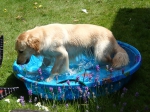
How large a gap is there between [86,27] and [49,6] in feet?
12.9

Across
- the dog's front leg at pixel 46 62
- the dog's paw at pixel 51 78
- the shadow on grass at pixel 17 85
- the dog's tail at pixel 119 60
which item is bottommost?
the shadow on grass at pixel 17 85

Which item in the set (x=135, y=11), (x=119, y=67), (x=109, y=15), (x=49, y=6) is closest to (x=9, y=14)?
(x=49, y=6)

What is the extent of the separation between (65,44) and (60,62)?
31 cm

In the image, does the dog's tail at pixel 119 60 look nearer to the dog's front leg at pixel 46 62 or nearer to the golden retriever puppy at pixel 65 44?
the golden retriever puppy at pixel 65 44

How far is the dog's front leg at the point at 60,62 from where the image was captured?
4965 mm

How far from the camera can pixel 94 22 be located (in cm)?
768

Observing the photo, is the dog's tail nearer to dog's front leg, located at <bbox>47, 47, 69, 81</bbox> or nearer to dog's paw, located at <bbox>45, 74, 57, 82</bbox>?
dog's front leg, located at <bbox>47, 47, 69, 81</bbox>

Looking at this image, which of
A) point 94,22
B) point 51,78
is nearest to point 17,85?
point 51,78

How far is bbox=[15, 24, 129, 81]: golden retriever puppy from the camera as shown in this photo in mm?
4824

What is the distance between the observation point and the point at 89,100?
4.26 metres

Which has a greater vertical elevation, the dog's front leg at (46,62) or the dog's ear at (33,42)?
the dog's ear at (33,42)

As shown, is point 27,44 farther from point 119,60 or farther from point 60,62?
point 119,60

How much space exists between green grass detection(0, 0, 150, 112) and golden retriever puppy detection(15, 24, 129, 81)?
51 centimetres

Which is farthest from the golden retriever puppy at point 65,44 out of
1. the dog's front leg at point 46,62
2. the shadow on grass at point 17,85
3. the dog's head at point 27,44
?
the shadow on grass at point 17,85
